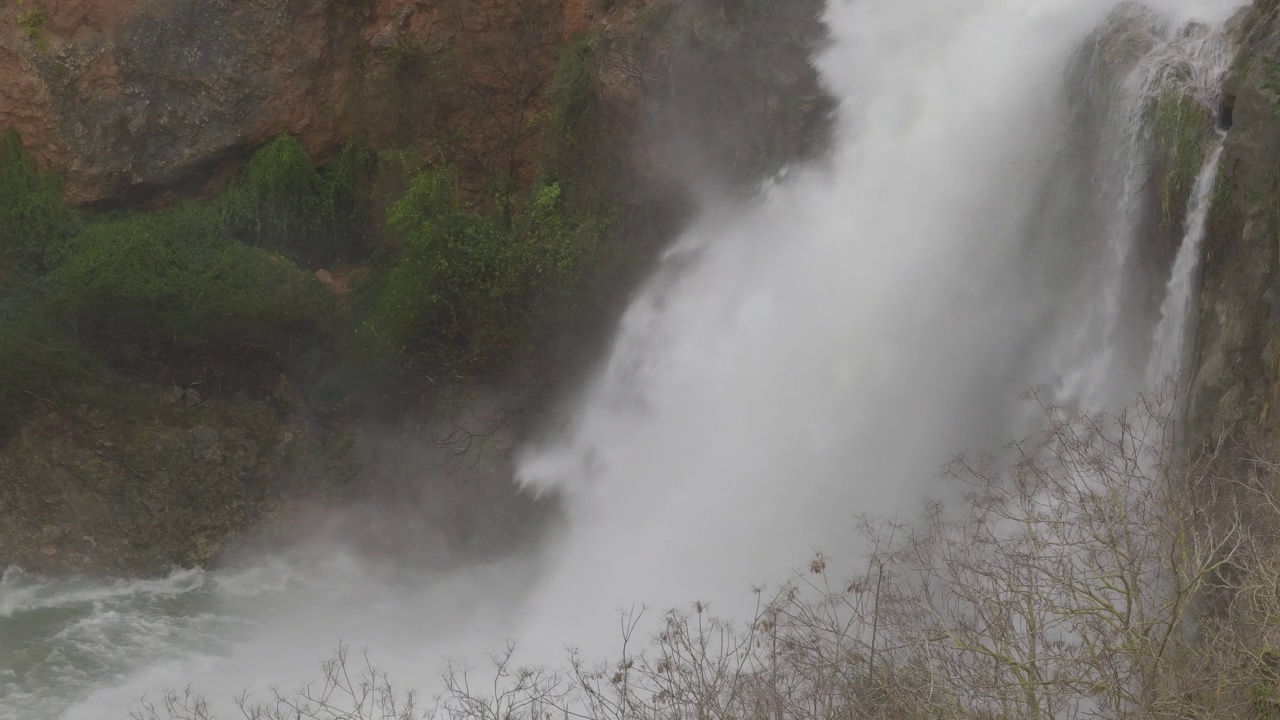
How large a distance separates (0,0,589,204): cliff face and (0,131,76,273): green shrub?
27cm

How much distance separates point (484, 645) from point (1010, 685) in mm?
6899

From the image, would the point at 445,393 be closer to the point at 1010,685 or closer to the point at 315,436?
the point at 315,436

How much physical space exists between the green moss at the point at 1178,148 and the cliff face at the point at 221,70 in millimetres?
8047

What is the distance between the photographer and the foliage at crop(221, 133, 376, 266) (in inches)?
646

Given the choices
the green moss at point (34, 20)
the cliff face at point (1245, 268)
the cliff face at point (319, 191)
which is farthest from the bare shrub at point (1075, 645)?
the green moss at point (34, 20)

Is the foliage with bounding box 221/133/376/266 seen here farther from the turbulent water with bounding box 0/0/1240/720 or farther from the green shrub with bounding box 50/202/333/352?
the turbulent water with bounding box 0/0/1240/720

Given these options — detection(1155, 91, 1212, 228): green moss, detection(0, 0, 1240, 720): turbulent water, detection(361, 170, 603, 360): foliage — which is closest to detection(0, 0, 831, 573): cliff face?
detection(361, 170, 603, 360): foliage

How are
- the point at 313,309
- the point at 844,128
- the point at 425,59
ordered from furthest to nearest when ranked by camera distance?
1. the point at 425,59
2. the point at 313,309
3. the point at 844,128

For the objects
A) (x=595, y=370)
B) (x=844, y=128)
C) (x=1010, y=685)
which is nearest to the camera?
(x=1010, y=685)

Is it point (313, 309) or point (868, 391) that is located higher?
point (313, 309)

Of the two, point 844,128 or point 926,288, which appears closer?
point 926,288

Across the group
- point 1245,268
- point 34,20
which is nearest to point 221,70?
point 34,20

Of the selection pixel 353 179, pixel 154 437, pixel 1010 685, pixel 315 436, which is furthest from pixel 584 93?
pixel 1010 685

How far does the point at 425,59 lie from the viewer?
1658 centimetres
